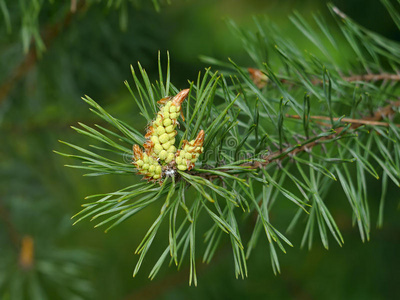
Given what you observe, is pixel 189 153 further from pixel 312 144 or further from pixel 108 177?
pixel 108 177

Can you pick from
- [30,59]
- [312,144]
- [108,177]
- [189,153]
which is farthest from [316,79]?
[108,177]

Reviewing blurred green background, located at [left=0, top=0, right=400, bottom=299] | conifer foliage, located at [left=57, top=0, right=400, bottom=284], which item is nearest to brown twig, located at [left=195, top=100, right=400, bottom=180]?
conifer foliage, located at [left=57, top=0, right=400, bottom=284]

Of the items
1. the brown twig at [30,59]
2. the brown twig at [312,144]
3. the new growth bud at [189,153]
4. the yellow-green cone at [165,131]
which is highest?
the brown twig at [30,59]

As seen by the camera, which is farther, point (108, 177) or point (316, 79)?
point (108, 177)

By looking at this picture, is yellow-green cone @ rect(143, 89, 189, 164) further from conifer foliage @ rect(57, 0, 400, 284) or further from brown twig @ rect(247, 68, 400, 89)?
brown twig @ rect(247, 68, 400, 89)

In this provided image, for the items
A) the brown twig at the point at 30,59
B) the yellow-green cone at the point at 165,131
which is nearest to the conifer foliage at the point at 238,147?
the yellow-green cone at the point at 165,131

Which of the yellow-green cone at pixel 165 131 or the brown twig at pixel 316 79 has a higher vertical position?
the yellow-green cone at pixel 165 131

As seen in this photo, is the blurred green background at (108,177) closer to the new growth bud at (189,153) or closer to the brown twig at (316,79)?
the brown twig at (316,79)

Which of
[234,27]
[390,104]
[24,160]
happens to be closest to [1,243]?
[24,160]
